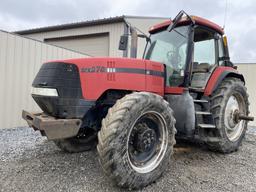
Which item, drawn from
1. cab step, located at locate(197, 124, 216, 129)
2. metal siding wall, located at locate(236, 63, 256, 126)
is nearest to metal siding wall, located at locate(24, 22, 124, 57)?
metal siding wall, located at locate(236, 63, 256, 126)

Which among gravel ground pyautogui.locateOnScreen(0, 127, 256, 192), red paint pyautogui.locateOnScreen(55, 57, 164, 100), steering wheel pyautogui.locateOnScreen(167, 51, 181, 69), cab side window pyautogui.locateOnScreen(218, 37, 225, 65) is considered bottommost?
gravel ground pyautogui.locateOnScreen(0, 127, 256, 192)

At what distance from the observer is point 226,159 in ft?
12.6

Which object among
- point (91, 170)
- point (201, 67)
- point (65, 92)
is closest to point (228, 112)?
point (201, 67)

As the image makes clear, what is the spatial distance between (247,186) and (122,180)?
1.64m

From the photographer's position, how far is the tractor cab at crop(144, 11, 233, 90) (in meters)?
3.73

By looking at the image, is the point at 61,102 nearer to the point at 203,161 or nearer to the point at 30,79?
the point at 203,161

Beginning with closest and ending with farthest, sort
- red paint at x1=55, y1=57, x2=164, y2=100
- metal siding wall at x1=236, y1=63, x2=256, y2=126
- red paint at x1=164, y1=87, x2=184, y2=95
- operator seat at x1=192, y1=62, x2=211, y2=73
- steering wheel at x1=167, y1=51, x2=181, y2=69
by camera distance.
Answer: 1. red paint at x1=55, y1=57, x2=164, y2=100
2. red paint at x1=164, y1=87, x2=184, y2=95
3. steering wheel at x1=167, y1=51, x2=181, y2=69
4. operator seat at x1=192, y1=62, x2=211, y2=73
5. metal siding wall at x1=236, y1=63, x2=256, y2=126

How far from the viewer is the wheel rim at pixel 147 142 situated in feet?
9.00

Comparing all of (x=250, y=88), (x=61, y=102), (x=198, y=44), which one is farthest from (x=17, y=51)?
(x=250, y=88)

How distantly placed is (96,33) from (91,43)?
1.84 ft

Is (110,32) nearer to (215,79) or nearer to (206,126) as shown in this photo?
(215,79)

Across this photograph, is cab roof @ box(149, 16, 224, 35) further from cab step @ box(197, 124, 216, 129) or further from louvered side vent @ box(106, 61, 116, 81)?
cab step @ box(197, 124, 216, 129)

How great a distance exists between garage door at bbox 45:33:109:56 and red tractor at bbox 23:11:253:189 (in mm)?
6440

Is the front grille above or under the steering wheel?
under
